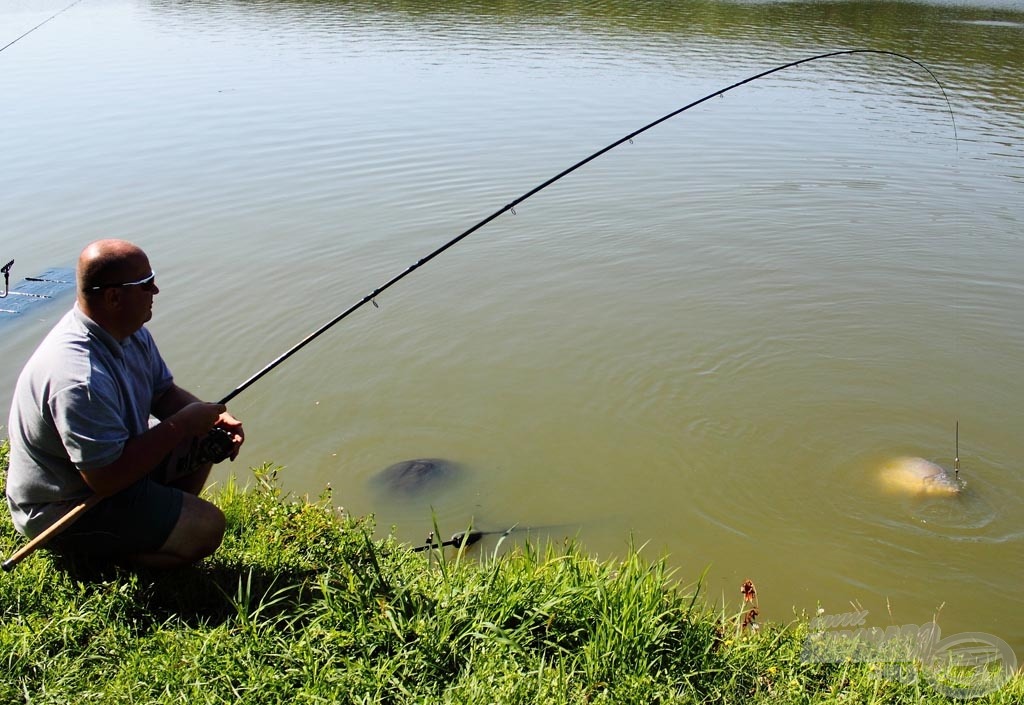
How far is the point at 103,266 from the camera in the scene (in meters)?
3.12

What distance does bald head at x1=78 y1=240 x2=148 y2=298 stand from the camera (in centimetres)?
311

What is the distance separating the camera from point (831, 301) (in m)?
7.10

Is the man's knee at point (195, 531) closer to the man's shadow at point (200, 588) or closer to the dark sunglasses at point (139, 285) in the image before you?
the man's shadow at point (200, 588)

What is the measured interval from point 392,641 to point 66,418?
1257 millimetres

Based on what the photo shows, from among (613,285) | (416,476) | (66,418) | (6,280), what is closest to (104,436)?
(66,418)

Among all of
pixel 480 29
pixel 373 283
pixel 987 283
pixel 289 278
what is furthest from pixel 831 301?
pixel 480 29

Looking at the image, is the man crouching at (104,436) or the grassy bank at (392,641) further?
the man crouching at (104,436)

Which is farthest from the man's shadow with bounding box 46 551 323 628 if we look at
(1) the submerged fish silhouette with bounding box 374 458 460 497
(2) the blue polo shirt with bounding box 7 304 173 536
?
(1) the submerged fish silhouette with bounding box 374 458 460 497

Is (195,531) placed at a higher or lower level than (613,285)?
higher

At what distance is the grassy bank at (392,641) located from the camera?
2.95m

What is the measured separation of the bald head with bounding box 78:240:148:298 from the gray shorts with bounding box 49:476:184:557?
71 centimetres

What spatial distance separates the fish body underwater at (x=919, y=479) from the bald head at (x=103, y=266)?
12.4ft

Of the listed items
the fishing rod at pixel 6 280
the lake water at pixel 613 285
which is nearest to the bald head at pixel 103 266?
the lake water at pixel 613 285

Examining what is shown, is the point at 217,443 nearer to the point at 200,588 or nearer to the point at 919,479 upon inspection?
the point at 200,588
